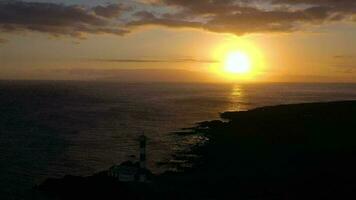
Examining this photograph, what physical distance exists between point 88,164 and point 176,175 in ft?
33.0

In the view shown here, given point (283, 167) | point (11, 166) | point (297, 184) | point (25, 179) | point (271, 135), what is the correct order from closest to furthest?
1. point (297, 184)
2. point (283, 167)
3. point (25, 179)
4. point (11, 166)
5. point (271, 135)

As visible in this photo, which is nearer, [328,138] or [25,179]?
[25,179]

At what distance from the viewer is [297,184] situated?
916 inches

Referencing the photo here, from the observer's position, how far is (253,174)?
26906 mm

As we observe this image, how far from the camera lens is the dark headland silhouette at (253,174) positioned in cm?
2208

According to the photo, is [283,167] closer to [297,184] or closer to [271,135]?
[297,184]

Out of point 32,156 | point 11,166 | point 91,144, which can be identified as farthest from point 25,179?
point 91,144

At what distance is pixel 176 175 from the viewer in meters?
28.8

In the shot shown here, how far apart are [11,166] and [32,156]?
4.54 meters

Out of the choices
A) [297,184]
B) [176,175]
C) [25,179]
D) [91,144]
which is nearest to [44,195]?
[25,179]

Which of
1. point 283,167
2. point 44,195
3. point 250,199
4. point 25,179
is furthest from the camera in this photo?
point 25,179

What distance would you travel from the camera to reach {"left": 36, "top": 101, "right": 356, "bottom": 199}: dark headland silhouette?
22.1m

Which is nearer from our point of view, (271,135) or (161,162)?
(161,162)

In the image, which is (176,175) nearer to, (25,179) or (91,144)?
(25,179)
